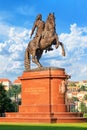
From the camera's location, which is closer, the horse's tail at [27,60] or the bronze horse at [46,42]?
the bronze horse at [46,42]

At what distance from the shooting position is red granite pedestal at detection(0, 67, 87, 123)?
3541 cm

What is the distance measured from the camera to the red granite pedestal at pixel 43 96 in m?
35.4

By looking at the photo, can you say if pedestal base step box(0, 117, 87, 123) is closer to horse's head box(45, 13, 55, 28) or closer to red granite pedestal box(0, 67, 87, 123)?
red granite pedestal box(0, 67, 87, 123)

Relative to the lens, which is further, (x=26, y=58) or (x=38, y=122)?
(x=26, y=58)

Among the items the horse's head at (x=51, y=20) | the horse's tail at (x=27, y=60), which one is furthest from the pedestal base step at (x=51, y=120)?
the horse's head at (x=51, y=20)

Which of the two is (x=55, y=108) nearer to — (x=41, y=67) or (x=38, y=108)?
(x=38, y=108)

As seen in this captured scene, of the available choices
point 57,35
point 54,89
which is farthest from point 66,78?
point 57,35

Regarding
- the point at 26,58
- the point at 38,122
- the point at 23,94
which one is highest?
the point at 26,58

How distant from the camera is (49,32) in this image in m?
38.5

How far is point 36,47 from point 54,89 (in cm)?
452

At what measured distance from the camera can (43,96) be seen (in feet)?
121

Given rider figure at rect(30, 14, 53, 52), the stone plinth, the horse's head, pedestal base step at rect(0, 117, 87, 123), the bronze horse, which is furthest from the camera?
rider figure at rect(30, 14, 53, 52)

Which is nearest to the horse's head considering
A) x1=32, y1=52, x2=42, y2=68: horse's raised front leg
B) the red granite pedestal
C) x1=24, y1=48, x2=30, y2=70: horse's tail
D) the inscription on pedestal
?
x1=32, y1=52, x2=42, y2=68: horse's raised front leg

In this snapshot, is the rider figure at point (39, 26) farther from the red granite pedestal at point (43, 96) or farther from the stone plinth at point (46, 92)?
the stone plinth at point (46, 92)
